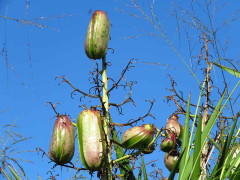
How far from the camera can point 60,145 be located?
205 centimetres

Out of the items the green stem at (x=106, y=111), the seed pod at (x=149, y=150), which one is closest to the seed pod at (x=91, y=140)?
the green stem at (x=106, y=111)

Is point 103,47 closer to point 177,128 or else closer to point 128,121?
point 128,121

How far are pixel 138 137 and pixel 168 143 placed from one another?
0.43m

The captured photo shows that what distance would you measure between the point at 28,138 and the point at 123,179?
749 mm

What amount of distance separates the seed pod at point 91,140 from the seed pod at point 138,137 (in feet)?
0.39

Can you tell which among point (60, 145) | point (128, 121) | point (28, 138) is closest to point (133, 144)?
point (128, 121)

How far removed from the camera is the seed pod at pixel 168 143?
2.47 metres

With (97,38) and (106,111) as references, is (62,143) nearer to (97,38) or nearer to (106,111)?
(106,111)

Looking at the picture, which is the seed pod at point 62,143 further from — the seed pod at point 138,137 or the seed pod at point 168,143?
the seed pod at point 168,143

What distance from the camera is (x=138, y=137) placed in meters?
2.10

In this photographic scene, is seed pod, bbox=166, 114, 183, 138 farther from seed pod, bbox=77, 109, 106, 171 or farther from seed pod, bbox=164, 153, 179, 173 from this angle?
seed pod, bbox=77, 109, 106, 171

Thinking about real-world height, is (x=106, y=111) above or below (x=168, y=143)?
above

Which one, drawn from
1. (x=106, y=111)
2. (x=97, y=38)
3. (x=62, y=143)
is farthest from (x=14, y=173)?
(x=97, y=38)

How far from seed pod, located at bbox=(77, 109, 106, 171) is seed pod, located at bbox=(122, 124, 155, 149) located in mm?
120
